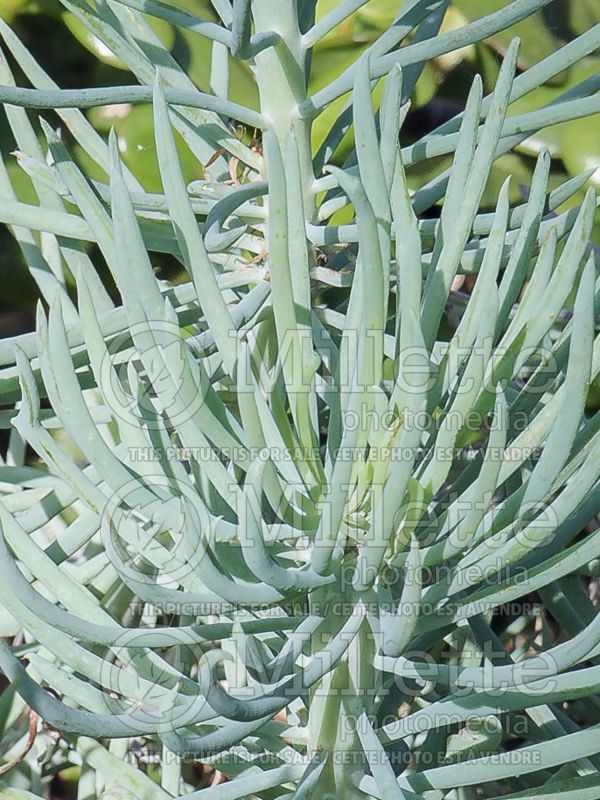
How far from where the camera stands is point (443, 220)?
0.37m

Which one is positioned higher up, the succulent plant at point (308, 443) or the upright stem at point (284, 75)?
the upright stem at point (284, 75)

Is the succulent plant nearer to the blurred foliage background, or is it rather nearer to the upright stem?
the upright stem

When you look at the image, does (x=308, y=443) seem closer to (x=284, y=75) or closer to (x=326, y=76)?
(x=284, y=75)

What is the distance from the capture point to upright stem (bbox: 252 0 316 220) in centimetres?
43

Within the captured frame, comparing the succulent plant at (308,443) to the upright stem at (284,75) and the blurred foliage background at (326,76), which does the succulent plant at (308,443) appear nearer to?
the upright stem at (284,75)

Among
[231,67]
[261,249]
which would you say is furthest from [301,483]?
[231,67]

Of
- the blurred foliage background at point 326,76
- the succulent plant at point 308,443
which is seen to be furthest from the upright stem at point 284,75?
A: the blurred foliage background at point 326,76

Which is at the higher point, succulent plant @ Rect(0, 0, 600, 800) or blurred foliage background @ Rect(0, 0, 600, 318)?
blurred foliage background @ Rect(0, 0, 600, 318)

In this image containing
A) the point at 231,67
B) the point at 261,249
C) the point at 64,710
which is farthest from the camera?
the point at 231,67

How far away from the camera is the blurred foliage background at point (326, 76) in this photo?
0.76 meters

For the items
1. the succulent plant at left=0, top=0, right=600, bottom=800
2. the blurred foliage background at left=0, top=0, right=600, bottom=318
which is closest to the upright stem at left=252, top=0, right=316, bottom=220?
the succulent plant at left=0, top=0, right=600, bottom=800

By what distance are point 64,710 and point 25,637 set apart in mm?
270

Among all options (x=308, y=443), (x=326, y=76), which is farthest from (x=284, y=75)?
(x=326, y=76)

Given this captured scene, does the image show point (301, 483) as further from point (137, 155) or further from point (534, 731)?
point (137, 155)
